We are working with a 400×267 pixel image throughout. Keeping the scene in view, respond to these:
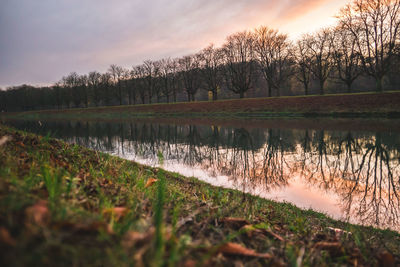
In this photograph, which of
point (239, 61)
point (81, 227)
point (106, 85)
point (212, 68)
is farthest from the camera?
point (106, 85)

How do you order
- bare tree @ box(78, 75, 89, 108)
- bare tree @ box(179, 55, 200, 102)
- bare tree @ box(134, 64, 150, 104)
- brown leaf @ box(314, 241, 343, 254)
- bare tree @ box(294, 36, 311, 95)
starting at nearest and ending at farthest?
brown leaf @ box(314, 241, 343, 254) < bare tree @ box(294, 36, 311, 95) < bare tree @ box(179, 55, 200, 102) < bare tree @ box(134, 64, 150, 104) < bare tree @ box(78, 75, 89, 108)

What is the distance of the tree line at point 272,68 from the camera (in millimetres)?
34906

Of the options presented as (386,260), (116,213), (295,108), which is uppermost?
(295,108)

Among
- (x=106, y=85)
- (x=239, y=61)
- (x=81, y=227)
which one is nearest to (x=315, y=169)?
(x=81, y=227)

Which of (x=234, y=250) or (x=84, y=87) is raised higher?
(x=84, y=87)

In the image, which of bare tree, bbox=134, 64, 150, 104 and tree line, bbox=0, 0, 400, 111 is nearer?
tree line, bbox=0, 0, 400, 111

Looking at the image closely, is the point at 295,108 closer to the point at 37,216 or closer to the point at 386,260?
the point at 386,260

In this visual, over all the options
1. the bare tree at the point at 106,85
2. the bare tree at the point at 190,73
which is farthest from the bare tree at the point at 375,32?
the bare tree at the point at 106,85

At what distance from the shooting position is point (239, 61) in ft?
183

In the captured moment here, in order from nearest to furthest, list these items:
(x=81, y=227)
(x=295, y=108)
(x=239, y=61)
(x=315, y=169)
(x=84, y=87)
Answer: (x=81, y=227) → (x=315, y=169) → (x=295, y=108) → (x=239, y=61) → (x=84, y=87)

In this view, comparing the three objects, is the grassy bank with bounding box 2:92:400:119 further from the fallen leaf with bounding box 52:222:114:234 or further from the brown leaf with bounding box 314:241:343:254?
the fallen leaf with bounding box 52:222:114:234

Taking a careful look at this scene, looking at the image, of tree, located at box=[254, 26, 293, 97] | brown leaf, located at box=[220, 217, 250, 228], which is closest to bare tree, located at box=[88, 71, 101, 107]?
tree, located at box=[254, 26, 293, 97]

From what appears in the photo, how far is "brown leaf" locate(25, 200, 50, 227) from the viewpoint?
0.96 meters

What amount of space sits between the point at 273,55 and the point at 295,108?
906 inches
